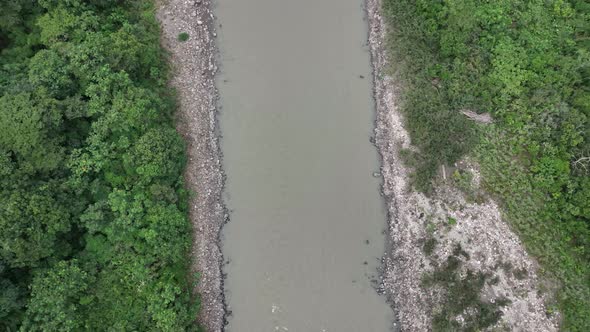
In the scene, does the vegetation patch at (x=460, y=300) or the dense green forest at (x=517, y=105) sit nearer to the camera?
the vegetation patch at (x=460, y=300)

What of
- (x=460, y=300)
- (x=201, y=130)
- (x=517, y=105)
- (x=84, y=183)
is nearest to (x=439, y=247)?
(x=460, y=300)

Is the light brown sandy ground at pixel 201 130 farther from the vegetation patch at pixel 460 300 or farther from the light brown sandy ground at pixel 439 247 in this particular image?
the vegetation patch at pixel 460 300

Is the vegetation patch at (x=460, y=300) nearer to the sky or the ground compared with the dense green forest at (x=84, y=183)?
nearer to the ground

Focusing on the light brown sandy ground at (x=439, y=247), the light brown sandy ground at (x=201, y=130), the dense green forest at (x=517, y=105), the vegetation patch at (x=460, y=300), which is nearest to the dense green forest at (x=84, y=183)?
the light brown sandy ground at (x=201, y=130)

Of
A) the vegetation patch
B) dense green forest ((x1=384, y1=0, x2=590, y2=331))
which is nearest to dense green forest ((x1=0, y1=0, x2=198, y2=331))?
the vegetation patch

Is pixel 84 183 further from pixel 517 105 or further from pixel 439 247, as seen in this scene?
pixel 517 105

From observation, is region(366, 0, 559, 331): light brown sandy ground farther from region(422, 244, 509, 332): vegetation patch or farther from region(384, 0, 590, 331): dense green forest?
region(384, 0, 590, 331): dense green forest

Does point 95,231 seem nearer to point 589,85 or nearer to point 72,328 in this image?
point 72,328

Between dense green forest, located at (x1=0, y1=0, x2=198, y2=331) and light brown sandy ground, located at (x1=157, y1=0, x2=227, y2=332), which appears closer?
dense green forest, located at (x1=0, y1=0, x2=198, y2=331)
